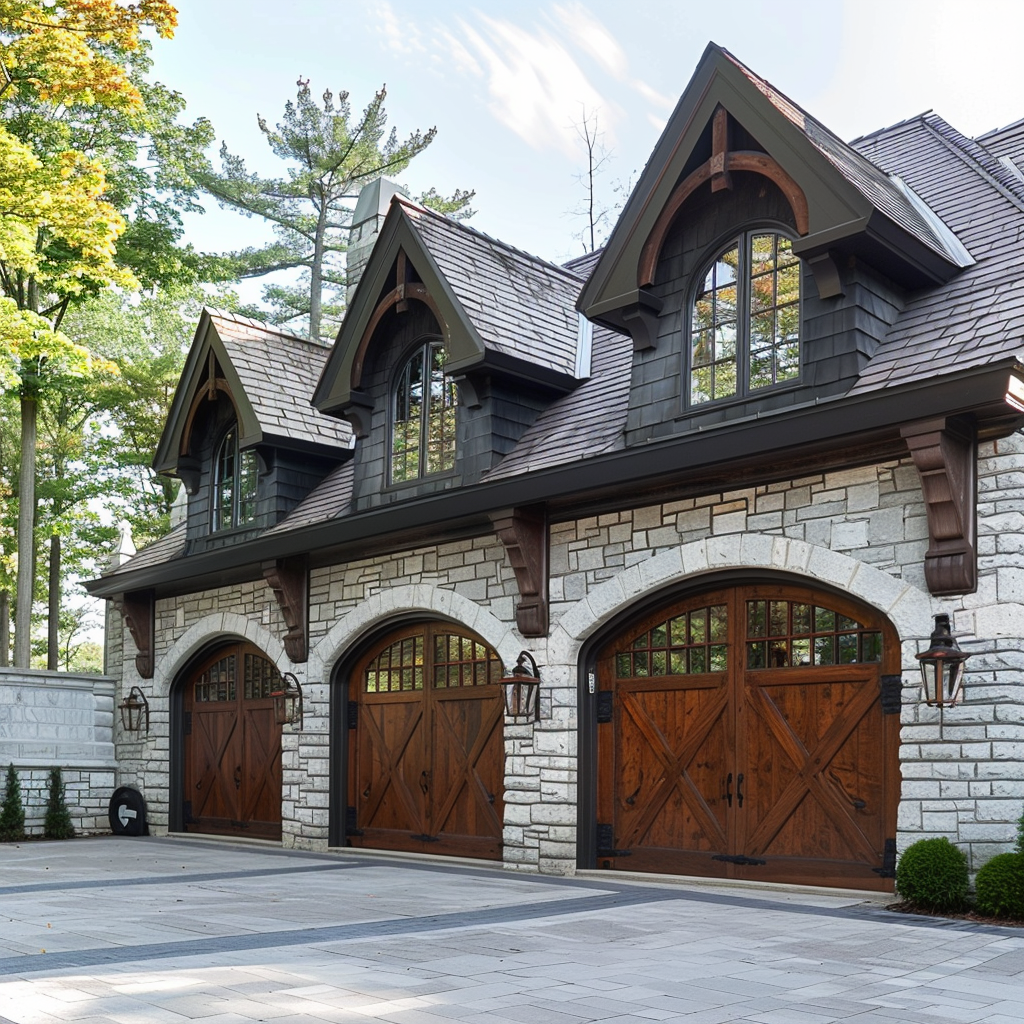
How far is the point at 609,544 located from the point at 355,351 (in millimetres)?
4429

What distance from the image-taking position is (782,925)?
8.17 meters

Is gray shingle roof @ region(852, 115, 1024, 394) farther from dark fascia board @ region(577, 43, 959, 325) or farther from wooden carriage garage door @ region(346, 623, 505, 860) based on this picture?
wooden carriage garage door @ region(346, 623, 505, 860)

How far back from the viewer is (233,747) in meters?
16.8

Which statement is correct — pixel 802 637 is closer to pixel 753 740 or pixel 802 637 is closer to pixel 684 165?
pixel 753 740

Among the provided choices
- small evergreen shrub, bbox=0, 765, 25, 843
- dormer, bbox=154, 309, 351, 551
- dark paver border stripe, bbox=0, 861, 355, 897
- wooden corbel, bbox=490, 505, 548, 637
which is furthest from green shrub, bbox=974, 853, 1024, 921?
small evergreen shrub, bbox=0, 765, 25, 843

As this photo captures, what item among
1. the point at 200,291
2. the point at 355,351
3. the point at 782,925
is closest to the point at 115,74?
the point at 355,351

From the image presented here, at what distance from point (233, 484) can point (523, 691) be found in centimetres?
666

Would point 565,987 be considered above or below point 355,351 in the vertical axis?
below

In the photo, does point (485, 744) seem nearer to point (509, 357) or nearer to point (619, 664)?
point (619, 664)

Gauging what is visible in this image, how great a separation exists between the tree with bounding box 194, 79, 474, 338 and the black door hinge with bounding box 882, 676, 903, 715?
985 inches

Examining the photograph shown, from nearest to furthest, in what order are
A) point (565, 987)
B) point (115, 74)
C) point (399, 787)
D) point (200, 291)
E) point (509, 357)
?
point (565, 987)
point (509, 357)
point (399, 787)
point (115, 74)
point (200, 291)

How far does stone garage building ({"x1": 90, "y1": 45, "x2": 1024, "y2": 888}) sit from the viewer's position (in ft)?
29.7

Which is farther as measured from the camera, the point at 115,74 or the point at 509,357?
the point at 115,74

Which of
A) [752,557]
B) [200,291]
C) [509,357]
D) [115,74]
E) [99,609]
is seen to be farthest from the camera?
[99,609]
